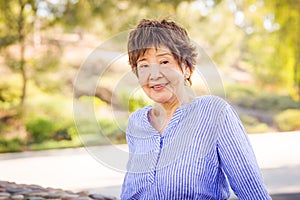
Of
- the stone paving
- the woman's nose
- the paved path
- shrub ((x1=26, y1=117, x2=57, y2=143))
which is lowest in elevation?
the stone paving

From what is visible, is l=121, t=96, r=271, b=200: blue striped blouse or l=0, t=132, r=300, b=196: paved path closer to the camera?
l=121, t=96, r=271, b=200: blue striped blouse

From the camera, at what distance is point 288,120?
7156 millimetres

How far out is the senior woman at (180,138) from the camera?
39.9 inches

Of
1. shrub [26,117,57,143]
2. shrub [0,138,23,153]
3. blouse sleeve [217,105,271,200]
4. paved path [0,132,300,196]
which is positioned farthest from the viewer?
shrub [26,117,57,143]

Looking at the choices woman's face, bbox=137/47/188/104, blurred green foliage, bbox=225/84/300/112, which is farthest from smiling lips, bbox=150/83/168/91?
blurred green foliage, bbox=225/84/300/112

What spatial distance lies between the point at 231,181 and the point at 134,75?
10.8 inches

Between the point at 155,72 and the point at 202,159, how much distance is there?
0.58ft

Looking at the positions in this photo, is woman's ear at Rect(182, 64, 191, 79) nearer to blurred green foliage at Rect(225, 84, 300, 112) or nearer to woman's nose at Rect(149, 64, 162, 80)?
woman's nose at Rect(149, 64, 162, 80)

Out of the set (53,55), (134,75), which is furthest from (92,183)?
(134,75)

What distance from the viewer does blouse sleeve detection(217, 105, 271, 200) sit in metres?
1.00

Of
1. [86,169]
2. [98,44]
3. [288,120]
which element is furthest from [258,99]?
[86,169]

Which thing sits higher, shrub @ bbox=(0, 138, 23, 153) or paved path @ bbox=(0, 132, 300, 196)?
shrub @ bbox=(0, 138, 23, 153)

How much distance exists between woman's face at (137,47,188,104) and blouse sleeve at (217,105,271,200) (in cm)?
11

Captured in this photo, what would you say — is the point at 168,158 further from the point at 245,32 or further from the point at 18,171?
the point at 245,32
